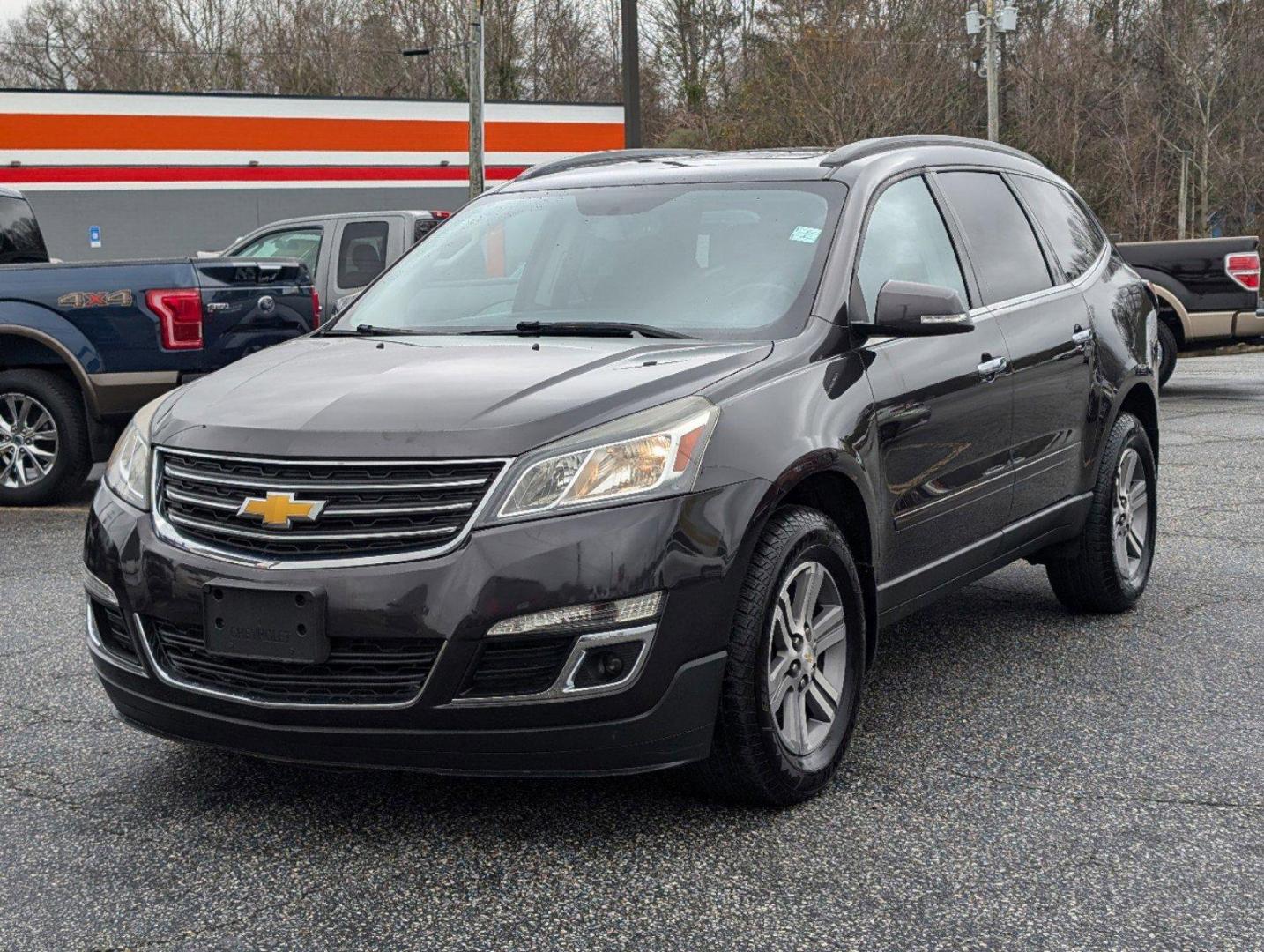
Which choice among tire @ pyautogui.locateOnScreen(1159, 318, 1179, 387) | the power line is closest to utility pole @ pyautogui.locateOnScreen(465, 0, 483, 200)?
tire @ pyautogui.locateOnScreen(1159, 318, 1179, 387)

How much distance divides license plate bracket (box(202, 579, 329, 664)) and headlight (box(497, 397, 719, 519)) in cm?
49

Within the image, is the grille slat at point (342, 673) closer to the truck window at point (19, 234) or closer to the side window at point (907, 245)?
the side window at point (907, 245)

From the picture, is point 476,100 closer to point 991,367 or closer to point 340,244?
point 340,244

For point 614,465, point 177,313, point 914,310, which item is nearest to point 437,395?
point 614,465

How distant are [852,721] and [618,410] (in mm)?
1179

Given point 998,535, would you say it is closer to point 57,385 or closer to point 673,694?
point 673,694

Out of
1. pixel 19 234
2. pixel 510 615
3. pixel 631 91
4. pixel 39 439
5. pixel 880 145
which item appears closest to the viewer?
pixel 510 615

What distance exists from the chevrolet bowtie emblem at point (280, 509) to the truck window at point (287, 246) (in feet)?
34.1

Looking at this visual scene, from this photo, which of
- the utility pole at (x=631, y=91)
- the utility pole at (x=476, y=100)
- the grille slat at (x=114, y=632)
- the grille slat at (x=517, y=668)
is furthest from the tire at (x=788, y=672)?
the utility pole at (x=631, y=91)

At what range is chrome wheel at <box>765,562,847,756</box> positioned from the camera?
3.83 meters

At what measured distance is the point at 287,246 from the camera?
13.8 m

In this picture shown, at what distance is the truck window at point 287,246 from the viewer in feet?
44.7

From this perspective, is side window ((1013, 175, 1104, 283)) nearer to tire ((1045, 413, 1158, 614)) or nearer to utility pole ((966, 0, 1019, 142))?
tire ((1045, 413, 1158, 614))

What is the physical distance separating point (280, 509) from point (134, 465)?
71cm
